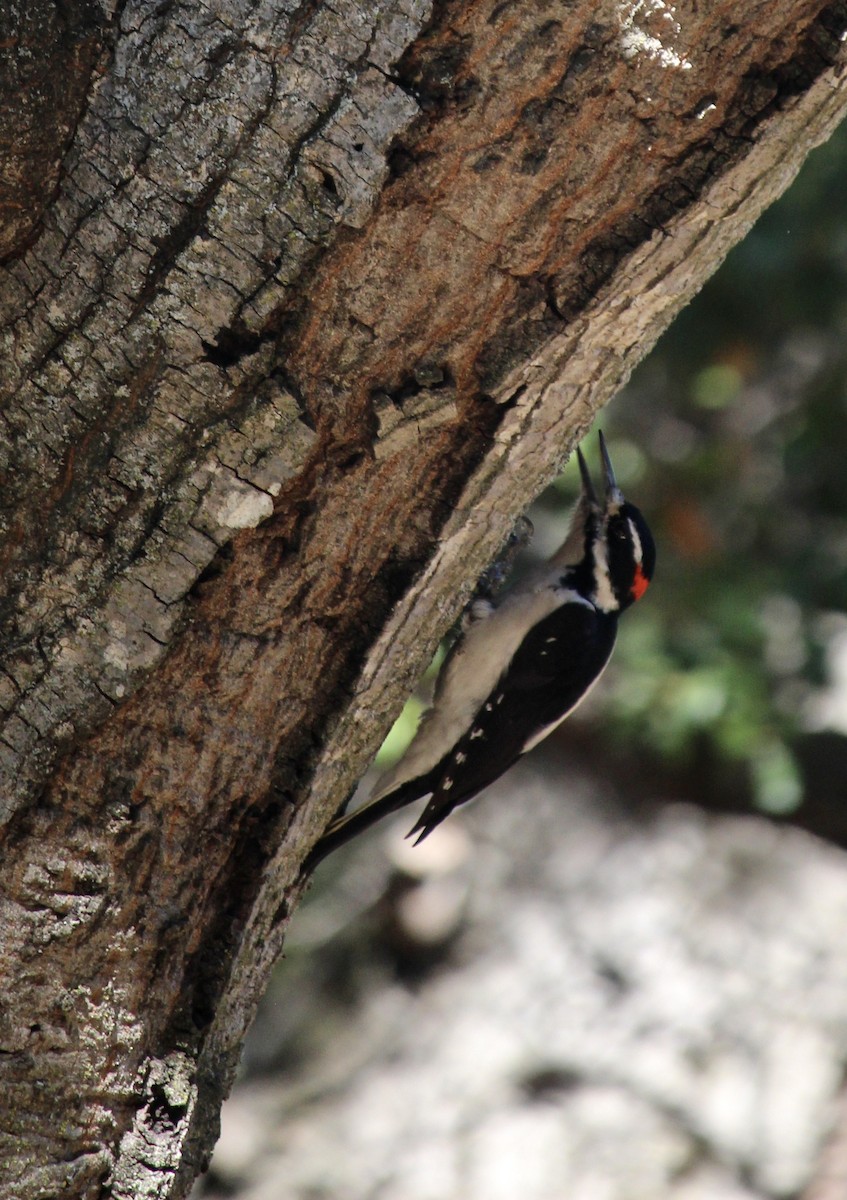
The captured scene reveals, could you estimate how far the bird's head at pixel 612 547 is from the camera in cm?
337

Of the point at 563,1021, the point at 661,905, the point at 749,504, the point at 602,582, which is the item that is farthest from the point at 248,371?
the point at 749,504

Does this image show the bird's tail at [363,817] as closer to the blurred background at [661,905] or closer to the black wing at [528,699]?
the black wing at [528,699]

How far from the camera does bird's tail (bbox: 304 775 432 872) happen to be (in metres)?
2.09

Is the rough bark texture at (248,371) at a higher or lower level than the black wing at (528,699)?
higher

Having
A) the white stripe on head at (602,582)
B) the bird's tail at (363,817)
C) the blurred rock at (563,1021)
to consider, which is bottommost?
the blurred rock at (563,1021)

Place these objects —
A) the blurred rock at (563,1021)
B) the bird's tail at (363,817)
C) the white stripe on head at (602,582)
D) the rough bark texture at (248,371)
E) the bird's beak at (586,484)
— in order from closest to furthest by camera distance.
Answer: the rough bark texture at (248,371)
the bird's tail at (363,817)
the bird's beak at (586,484)
the white stripe on head at (602,582)
the blurred rock at (563,1021)

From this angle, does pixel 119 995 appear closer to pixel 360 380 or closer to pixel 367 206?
pixel 360 380

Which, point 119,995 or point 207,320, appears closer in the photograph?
point 207,320

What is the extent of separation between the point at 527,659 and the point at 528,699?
12 cm

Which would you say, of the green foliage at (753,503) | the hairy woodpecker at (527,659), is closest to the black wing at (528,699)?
the hairy woodpecker at (527,659)

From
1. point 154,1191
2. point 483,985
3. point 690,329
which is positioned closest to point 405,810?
point 483,985

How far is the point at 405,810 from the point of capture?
16.2ft

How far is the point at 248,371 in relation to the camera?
151cm

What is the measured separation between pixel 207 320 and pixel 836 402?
3.57 m
